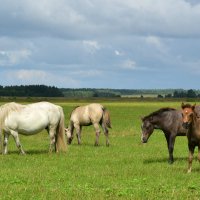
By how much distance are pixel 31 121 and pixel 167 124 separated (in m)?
6.35

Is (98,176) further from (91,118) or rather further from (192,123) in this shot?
(91,118)

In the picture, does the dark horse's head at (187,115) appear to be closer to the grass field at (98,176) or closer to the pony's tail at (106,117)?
the grass field at (98,176)

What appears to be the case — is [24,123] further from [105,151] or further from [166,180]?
[166,180]

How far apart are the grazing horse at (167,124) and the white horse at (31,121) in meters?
4.91

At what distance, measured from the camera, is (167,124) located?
17.6m

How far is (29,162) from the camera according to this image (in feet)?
57.8

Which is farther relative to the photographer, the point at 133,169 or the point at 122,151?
the point at 122,151

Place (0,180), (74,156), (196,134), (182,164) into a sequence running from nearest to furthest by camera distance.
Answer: (0,180) → (196,134) → (182,164) → (74,156)

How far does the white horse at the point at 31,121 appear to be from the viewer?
20.4 meters

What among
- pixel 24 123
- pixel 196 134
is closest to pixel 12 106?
pixel 24 123

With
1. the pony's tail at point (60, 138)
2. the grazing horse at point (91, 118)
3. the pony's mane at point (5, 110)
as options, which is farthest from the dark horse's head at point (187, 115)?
the grazing horse at point (91, 118)

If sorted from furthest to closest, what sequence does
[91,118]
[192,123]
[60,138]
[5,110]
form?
[91,118] < [60,138] < [5,110] < [192,123]

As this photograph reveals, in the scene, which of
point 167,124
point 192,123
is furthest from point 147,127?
point 192,123

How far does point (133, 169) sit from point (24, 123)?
682 centimetres
